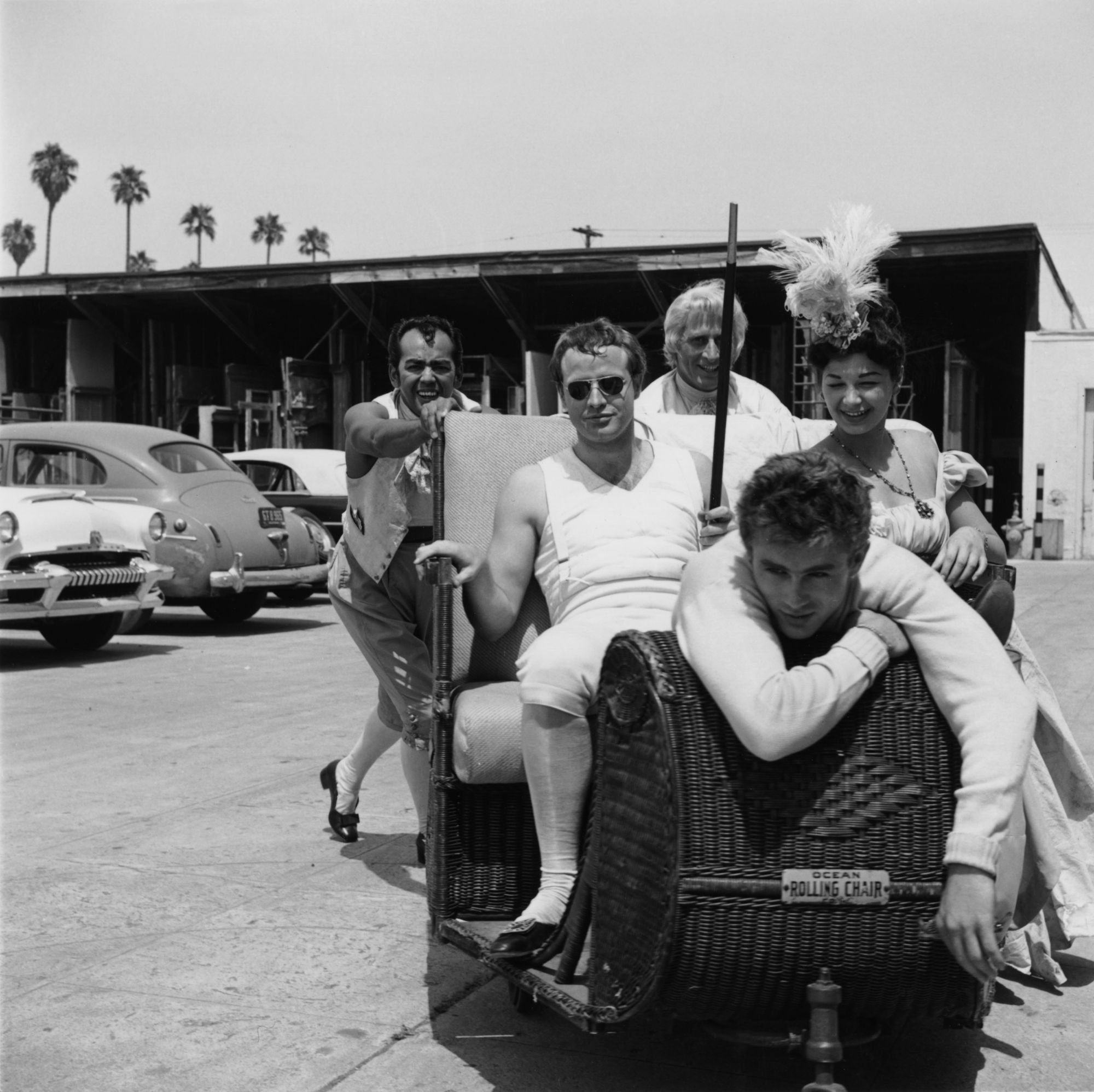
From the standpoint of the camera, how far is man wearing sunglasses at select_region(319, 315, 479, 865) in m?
4.55

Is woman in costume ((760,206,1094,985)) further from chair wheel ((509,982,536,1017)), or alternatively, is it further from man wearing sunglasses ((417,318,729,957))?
chair wheel ((509,982,536,1017))

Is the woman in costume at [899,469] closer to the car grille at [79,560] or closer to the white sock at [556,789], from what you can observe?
the white sock at [556,789]

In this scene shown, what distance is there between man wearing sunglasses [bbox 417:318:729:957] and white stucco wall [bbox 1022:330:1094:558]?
21895 mm

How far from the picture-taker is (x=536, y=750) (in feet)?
10.8

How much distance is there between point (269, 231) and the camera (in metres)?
95.2

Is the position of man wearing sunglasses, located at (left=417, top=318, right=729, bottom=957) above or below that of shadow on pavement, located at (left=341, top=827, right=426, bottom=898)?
above

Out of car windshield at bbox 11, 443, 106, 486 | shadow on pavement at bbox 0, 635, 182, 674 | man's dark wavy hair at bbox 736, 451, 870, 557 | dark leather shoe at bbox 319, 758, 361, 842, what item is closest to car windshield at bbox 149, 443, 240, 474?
car windshield at bbox 11, 443, 106, 486

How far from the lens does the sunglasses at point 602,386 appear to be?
383 cm

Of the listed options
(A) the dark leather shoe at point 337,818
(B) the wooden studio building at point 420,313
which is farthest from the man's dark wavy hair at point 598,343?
(B) the wooden studio building at point 420,313

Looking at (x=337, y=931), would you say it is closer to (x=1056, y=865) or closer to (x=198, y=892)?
(x=198, y=892)

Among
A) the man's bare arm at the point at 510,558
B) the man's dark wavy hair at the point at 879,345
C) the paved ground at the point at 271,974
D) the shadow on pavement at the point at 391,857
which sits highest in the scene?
the man's dark wavy hair at the point at 879,345

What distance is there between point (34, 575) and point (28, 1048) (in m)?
7.25

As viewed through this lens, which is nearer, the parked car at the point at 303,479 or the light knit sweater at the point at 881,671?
the light knit sweater at the point at 881,671

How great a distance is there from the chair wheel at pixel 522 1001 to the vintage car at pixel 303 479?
12977mm
